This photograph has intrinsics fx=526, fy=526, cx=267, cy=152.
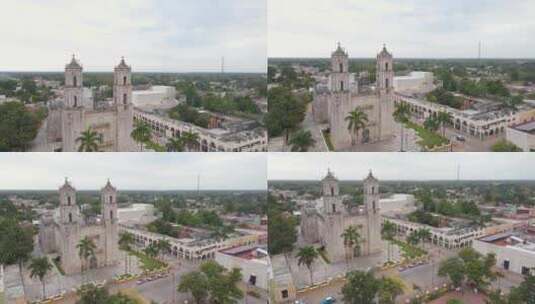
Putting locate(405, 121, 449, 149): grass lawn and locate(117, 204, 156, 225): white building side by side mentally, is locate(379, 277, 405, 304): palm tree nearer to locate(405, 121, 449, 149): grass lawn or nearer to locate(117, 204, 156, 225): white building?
locate(405, 121, 449, 149): grass lawn

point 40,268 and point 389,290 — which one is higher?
point 40,268

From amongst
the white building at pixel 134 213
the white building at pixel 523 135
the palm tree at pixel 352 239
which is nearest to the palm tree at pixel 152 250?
the white building at pixel 134 213

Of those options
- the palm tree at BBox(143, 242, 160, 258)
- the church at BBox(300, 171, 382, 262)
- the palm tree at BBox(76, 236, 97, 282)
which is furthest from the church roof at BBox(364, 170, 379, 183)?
the palm tree at BBox(76, 236, 97, 282)

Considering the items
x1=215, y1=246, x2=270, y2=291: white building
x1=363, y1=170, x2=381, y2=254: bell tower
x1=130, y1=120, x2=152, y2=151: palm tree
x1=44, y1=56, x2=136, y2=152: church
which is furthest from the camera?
x1=363, y1=170, x2=381, y2=254: bell tower

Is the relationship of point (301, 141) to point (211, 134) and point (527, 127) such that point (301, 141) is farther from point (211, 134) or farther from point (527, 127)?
point (527, 127)

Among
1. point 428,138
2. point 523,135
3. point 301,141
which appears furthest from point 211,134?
point 523,135

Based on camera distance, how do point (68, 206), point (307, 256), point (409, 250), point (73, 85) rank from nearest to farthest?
point (73, 85) < point (68, 206) < point (307, 256) < point (409, 250)
